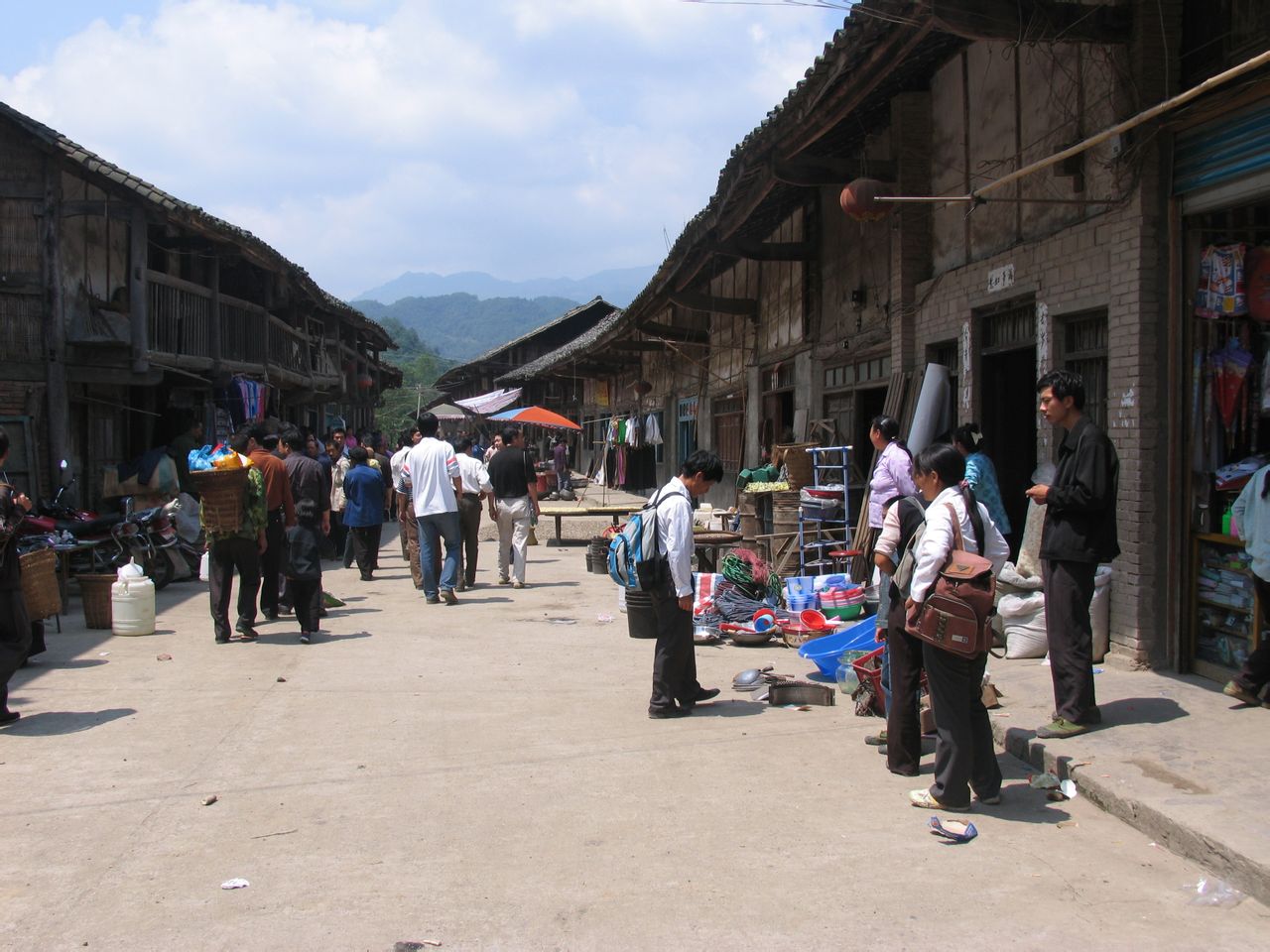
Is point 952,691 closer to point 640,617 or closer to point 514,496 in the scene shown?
point 640,617

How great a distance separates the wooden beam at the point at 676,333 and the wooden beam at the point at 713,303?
330 cm

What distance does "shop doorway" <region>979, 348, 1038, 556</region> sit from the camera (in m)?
9.64

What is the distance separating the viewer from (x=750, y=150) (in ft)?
34.5

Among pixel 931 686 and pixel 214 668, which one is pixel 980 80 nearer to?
pixel 931 686

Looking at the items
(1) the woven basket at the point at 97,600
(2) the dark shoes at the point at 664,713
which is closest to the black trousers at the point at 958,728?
(2) the dark shoes at the point at 664,713

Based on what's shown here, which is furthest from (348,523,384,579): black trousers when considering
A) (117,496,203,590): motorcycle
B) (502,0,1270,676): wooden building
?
(502,0,1270,676): wooden building

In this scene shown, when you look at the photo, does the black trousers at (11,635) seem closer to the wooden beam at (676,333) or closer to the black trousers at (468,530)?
the black trousers at (468,530)

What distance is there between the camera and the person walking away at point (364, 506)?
1259 centimetres

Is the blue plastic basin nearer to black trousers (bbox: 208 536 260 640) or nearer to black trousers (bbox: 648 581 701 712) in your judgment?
black trousers (bbox: 648 581 701 712)

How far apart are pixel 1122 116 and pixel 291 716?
22.0 ft

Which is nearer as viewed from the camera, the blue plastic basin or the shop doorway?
the blue plastic basin

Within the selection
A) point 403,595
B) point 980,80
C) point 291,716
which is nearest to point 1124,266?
point 980,80

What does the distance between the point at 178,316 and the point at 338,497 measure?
3668 millimetres

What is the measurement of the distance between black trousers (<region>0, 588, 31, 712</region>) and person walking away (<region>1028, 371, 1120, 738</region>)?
19.0 feet
